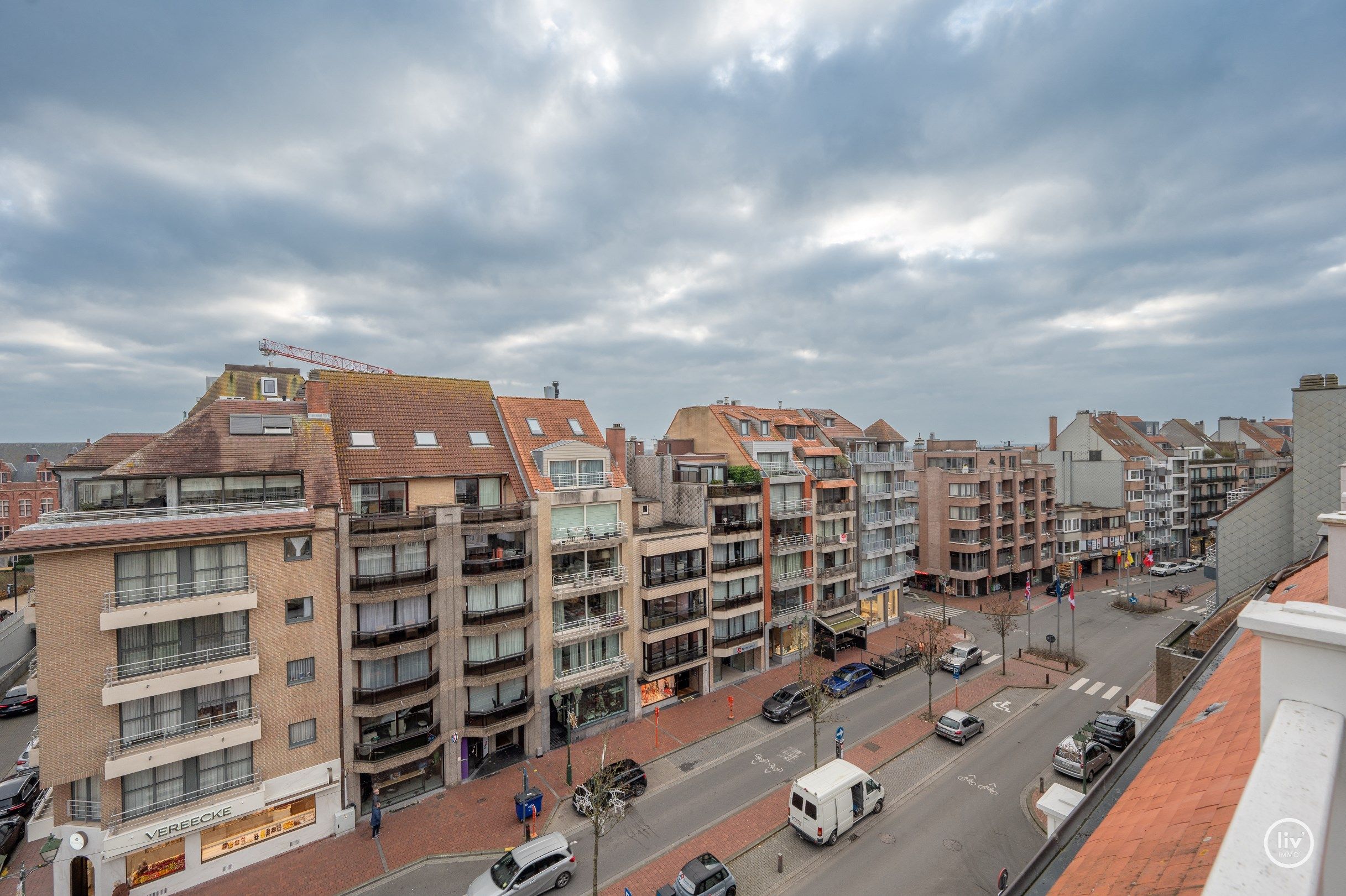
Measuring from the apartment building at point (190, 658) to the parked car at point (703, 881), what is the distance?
16.0 m

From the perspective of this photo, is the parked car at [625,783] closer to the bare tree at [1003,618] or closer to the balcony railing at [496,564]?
the balcony railing at [496,564]

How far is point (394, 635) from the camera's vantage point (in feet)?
93.6

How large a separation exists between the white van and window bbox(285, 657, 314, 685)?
2216 cm

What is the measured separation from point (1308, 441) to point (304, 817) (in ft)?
161

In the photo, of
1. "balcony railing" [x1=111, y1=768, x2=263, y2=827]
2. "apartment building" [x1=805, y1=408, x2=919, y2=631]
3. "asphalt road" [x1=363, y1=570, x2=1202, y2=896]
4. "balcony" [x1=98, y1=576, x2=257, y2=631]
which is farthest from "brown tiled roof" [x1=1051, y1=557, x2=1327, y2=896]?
"apartment building" [x1=805, y1=408, x2=919, y2=631]

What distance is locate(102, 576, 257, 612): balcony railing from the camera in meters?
23.0

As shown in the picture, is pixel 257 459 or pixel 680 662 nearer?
pixel 257 459

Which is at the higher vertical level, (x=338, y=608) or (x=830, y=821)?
(x=338, y=608)

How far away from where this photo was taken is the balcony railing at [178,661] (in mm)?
22878

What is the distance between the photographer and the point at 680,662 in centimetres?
3869

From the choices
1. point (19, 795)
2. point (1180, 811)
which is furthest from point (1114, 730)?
point (19, 795)

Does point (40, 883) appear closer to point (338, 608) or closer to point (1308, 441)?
point (338, 608)

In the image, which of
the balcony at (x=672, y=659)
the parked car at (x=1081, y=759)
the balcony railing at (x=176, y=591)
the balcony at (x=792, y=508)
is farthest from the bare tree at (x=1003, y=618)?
the balcony railing at (x=176, y=591)

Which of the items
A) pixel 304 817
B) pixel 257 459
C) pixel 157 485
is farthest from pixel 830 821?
pixel 157 485
